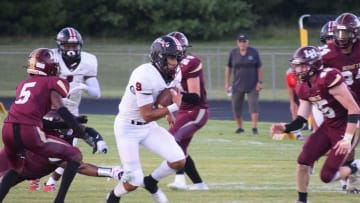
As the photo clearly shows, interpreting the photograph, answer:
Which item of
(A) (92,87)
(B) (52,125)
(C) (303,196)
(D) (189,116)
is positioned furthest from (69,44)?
(C) (303,196)

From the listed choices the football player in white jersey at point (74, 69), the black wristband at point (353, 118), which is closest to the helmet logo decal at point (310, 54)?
the black wristband at point (353, 118)

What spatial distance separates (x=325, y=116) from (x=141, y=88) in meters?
1.89

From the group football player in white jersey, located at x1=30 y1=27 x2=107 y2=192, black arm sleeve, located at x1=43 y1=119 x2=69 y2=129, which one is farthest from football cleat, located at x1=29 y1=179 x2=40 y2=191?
black arm sleeve, located at x1=43 y1=119 x2=69 y2=129

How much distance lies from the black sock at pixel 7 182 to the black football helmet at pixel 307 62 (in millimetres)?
2829

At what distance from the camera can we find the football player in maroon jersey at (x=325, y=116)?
27.8ft

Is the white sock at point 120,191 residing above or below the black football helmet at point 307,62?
below

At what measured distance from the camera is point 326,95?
8.58 meters

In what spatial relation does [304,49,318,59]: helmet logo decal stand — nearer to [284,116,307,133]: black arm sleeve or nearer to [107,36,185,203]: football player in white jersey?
[284,116,307,133]: black arm sleeve

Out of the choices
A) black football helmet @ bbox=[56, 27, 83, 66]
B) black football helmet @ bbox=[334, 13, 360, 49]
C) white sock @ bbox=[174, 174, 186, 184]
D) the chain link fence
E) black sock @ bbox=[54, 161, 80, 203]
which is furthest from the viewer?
the chain link fence

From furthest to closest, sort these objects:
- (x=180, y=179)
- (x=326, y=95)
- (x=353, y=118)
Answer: (x=180, y=179) < (x=326, y=95) < (x=353, y=118)

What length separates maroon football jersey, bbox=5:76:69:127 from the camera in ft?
26.8

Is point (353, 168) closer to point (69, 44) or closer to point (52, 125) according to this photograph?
point (52, 125)

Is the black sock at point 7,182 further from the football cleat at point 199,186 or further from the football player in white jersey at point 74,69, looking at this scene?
the football cleat at point 199,186

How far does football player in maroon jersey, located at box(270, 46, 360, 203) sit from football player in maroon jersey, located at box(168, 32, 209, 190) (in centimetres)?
166
